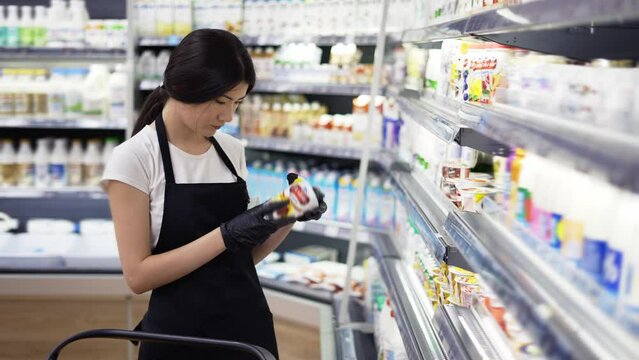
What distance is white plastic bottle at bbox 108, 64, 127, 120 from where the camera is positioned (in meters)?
4.39

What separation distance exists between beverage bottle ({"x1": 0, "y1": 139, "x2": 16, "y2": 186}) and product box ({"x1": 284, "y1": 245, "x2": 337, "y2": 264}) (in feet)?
5.65

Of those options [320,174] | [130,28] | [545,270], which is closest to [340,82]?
[320,174]

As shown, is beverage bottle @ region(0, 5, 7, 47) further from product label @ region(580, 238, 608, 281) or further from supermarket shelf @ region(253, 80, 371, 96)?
product label @ region(580, 238, 608, 281)

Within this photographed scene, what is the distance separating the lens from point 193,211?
2047 mm

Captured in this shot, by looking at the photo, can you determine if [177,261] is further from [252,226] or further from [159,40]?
[159,40]

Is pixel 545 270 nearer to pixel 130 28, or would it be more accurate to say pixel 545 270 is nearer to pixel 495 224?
pixel 495 224

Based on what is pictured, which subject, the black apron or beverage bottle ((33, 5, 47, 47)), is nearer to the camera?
the black apron

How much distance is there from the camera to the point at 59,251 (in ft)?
13.8

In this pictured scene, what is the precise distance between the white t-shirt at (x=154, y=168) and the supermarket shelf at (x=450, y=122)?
0.64 m

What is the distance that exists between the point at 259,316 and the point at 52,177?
2.74 m

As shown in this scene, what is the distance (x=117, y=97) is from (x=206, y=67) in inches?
106

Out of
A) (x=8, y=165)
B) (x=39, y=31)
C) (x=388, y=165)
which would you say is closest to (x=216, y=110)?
(x=388, y=165)

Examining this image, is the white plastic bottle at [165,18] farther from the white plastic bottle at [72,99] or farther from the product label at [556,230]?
the product label at [556,230]

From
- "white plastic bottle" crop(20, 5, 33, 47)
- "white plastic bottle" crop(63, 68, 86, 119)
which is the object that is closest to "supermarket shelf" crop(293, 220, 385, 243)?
"white plastic bottle" crop(63, 68, 86, 119)
